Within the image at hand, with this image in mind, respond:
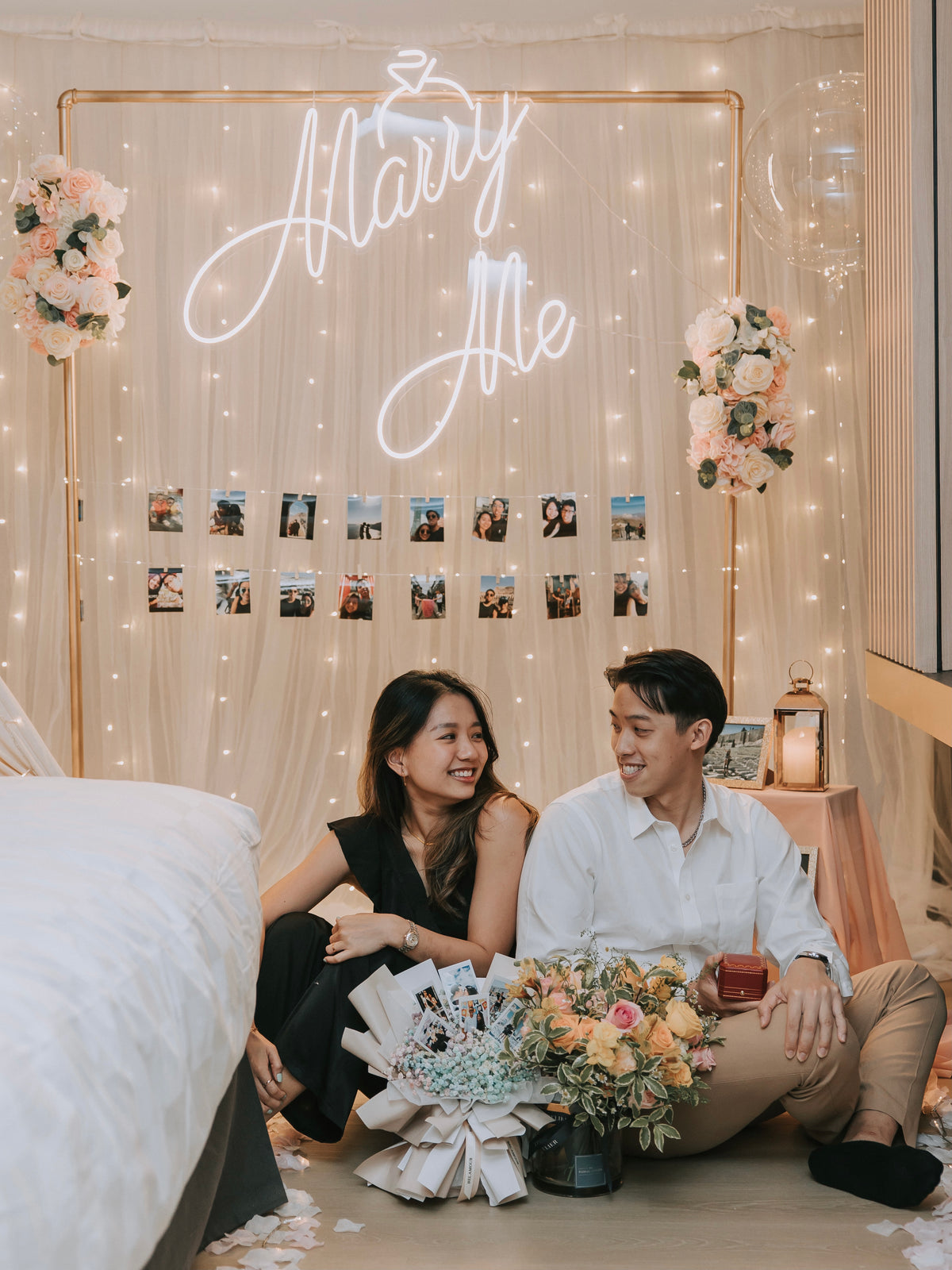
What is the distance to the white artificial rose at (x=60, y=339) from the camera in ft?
11.2

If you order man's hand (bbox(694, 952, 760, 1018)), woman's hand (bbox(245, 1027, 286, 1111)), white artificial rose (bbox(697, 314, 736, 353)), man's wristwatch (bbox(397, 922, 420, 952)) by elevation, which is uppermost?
white artificial rose (bbox(697, 314, 736, 353))

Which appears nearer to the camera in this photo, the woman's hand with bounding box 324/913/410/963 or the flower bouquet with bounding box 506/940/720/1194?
the flower bouquet with bounding box 506/940/720/1194

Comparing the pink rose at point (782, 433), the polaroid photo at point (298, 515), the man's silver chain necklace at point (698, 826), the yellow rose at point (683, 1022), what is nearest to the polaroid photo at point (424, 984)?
the yellow rose at point (683, 1022)

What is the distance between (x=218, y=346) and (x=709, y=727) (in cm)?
248

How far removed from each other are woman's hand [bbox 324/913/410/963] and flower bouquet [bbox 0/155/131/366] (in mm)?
2124

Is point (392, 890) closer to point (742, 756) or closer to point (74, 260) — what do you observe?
point (742, 756)

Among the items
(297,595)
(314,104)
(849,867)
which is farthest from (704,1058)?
(314,104)

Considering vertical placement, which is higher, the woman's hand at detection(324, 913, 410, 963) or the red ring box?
the woman's hand at detection(324, 913, 410, 963)

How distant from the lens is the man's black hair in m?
2.31

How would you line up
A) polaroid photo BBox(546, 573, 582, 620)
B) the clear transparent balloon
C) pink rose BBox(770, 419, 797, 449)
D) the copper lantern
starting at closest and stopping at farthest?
the copper lantern, the clear transparent balloon, pink rose BBox(770, 419, 797, 449), polaroid photo BBox(546, 573, 582, 620)

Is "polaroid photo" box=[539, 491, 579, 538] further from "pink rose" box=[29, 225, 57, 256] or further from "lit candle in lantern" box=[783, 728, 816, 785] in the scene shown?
"pink rose" box=[29, 225, 57, 256]

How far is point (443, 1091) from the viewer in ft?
6.55

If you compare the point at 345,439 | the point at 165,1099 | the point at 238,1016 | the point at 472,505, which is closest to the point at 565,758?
the point at 472,505

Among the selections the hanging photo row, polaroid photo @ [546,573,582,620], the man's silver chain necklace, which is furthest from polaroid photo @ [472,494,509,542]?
the man's silver chain necklace
